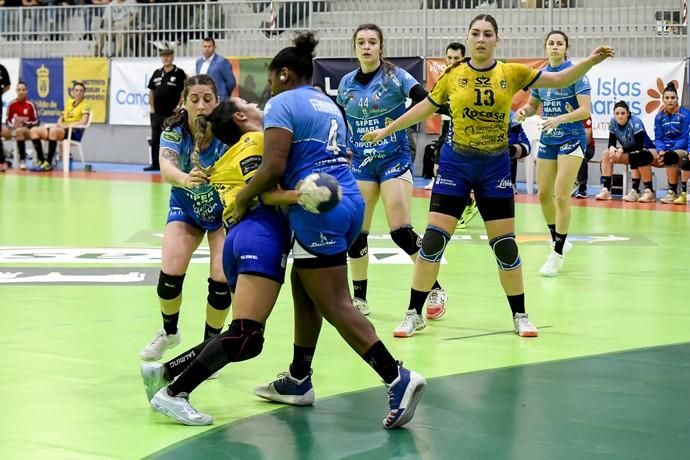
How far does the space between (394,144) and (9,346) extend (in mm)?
3095

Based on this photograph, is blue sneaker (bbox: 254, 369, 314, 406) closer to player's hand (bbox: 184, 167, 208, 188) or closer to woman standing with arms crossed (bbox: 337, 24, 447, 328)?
player's hand (bbox: 184, 167, 208, 188)

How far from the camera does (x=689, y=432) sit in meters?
5.54

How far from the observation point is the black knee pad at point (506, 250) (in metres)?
7.78

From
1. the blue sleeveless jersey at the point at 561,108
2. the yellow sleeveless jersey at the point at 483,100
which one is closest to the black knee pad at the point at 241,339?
the yellow sleeveless jersey at the point at 483,100

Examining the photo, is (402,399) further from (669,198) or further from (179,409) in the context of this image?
(669,198)

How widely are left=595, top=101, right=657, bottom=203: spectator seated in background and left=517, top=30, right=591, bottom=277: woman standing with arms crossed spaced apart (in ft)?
23.8

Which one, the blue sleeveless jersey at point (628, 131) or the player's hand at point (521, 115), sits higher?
the blue sleeveless jersey at point (628, 131)

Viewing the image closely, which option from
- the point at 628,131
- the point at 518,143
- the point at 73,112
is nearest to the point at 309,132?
the point at 518,143

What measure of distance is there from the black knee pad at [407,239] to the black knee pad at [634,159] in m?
10.2

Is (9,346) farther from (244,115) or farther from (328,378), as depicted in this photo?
(244,115)

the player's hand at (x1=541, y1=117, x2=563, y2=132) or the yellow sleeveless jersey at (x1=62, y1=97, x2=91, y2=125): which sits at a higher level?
the yellow sleeveless jersey at (x1=62, y1=97, x2=91, y2=125)

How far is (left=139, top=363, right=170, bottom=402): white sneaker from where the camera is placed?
591 centimetres

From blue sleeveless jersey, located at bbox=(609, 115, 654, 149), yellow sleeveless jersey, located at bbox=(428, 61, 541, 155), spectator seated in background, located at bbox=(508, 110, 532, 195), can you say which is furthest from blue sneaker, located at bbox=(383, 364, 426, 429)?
blue sleeveless jersey, located at bbox=(609, 115, 654, 149)

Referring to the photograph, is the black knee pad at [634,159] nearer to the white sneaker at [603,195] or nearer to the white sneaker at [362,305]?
the white sneaker at [603,195]
